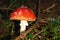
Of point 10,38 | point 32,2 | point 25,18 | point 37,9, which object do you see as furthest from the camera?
point 32,2

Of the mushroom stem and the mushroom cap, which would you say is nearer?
the mushroom cap

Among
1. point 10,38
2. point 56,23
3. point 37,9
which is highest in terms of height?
point 37,9

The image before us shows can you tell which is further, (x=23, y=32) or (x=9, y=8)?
(x=9, y=8)

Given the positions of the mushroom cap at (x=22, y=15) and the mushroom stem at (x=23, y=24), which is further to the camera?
the mushroom stem at (x=23, y=24)

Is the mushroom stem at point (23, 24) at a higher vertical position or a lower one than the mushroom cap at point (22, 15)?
lower

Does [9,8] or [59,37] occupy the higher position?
[9,8]

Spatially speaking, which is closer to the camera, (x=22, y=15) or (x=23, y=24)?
(x=22, y=15)

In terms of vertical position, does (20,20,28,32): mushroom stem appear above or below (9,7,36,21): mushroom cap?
below

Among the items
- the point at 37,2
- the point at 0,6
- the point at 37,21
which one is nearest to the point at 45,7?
the point at 37,2

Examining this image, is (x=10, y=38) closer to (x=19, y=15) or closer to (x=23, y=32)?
(x=23, y=32)

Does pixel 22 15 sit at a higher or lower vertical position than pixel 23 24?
higher

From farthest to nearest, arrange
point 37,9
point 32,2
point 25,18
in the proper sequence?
1. point 32,2
2. point 37,9
3. point 25,18
